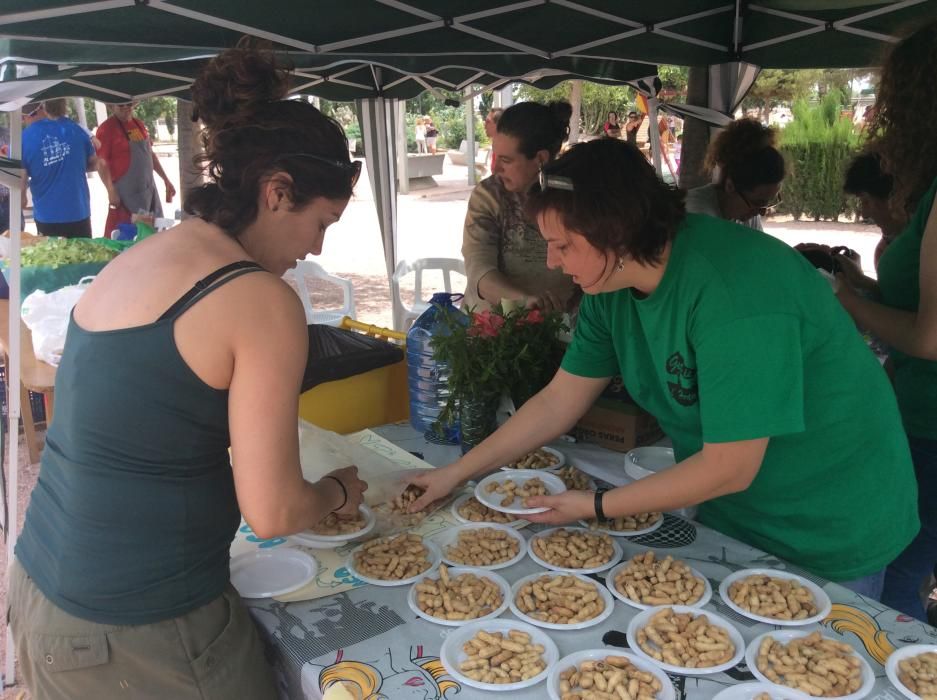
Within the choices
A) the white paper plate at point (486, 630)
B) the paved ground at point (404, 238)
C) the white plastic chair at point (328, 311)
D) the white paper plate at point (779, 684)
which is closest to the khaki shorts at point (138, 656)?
the white paper plate at point (486, 630)

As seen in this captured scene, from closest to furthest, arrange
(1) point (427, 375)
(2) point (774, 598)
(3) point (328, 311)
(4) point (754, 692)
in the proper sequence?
(4) point (754, 692)
(2) point (774, 598)
(1) point (427, 375)
(3) point (328, 311)

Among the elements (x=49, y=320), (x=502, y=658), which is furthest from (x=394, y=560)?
(x=49, y=320)

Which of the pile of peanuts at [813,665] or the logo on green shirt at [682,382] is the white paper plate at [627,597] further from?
the logo on green shirt at [682,382]

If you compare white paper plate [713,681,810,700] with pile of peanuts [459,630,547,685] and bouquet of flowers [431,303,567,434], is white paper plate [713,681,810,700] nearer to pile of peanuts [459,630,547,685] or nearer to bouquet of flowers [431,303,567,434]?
pile of peanuts [459,630,547,685]

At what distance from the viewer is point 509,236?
3.00 meters

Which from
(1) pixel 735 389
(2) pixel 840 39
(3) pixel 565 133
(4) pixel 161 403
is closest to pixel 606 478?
(1) pixel 735 389

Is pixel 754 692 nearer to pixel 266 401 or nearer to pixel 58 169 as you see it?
pixel 266 401

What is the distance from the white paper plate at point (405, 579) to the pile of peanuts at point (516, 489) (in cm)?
21

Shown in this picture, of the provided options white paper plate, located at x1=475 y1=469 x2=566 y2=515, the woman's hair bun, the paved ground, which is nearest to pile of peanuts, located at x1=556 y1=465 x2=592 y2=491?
white paper plate, located at x1=475 y1=469 x2=566 y2=515

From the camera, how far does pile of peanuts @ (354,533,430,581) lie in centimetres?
Result: 145

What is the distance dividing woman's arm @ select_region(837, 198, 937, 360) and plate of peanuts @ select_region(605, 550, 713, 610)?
2.71 ft

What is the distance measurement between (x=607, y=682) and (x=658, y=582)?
309 mm

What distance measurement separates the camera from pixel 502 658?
1195 mm

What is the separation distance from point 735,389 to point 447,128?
102ft
